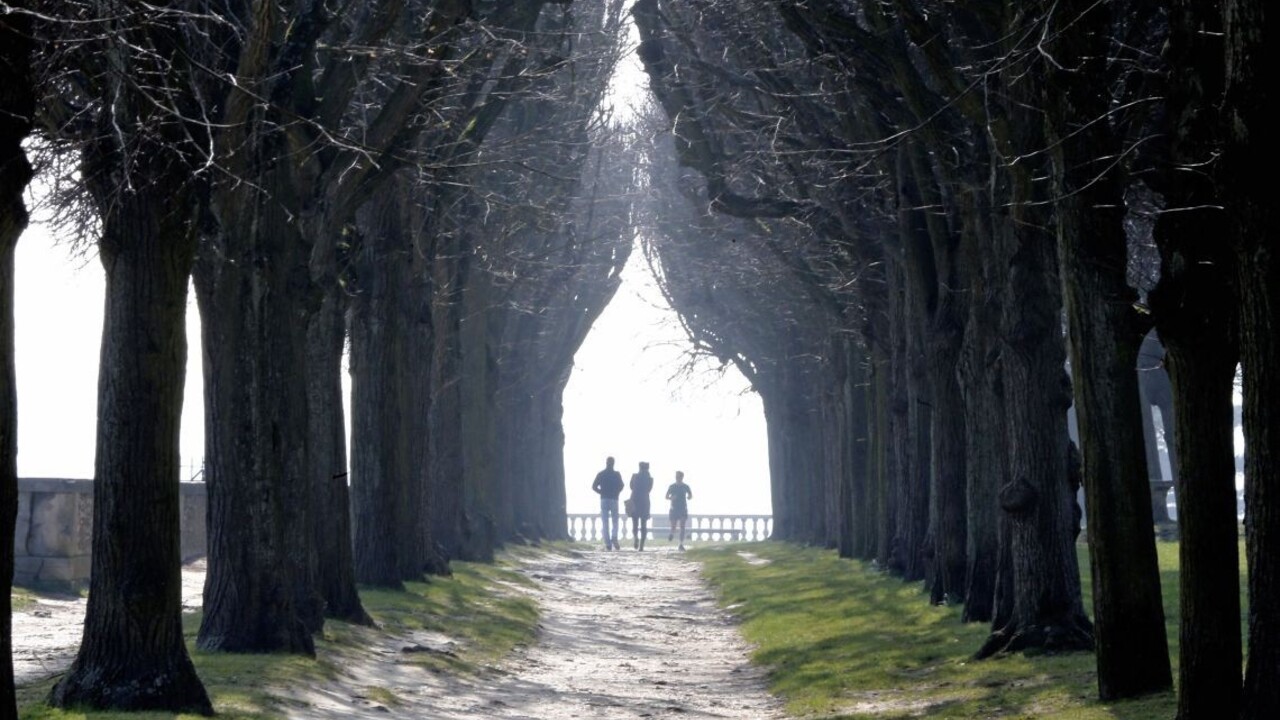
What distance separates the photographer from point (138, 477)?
12.4m

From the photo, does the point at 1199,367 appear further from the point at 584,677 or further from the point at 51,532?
the point at 51,532

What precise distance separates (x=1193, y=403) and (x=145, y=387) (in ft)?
21.6

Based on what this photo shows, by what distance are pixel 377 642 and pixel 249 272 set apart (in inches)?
175

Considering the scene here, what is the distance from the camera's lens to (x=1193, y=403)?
1053 cm

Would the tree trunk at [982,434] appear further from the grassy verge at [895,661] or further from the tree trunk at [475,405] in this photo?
the tree trunk at [475,405]

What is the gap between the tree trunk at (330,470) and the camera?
20.0 metres

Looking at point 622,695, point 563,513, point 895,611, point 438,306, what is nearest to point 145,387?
point 622,695

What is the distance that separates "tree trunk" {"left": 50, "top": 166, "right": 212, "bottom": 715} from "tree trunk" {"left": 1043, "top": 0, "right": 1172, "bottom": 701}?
5894 mm

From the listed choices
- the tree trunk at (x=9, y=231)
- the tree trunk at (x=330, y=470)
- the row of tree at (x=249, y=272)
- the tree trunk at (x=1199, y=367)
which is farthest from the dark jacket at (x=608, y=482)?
the tree trunk at (x=9, y=231)

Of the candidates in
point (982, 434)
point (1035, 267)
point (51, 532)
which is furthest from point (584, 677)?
point (51, 532)

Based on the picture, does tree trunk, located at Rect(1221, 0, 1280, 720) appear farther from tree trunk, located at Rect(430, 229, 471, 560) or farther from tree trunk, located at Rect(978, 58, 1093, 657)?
tree trunk, located at Rect(430, 229, 471, 560)

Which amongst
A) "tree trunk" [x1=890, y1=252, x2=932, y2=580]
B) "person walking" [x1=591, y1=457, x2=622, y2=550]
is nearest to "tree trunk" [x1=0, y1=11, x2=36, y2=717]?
"tree trunk" [x1=890, y1=252, x2=932, y2=580]

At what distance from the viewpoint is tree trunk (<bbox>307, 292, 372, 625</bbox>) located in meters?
20.0

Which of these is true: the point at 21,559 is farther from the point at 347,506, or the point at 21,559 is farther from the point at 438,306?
the point at 438,306
